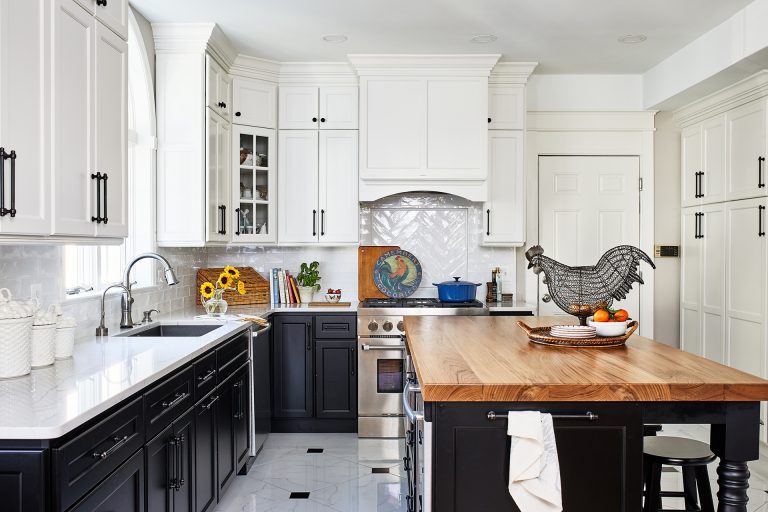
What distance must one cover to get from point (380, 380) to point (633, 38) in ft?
9.76

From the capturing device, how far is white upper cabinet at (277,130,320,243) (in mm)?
5008

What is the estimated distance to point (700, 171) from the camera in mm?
5055

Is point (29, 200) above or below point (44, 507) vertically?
above

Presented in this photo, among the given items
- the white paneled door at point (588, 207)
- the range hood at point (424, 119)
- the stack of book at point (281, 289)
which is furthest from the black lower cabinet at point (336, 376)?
the white paneled door at point (588, 207)

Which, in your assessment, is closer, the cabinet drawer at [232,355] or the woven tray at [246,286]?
the cabinet drawer at [232,355]

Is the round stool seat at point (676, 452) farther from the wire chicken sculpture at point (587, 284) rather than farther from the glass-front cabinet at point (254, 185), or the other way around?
the glass-front cabinet at point (254, 185)

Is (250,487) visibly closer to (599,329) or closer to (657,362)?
(599,329)

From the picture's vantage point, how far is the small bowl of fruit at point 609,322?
2.78m

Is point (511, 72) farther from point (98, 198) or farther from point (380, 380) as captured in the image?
point (98, 198)

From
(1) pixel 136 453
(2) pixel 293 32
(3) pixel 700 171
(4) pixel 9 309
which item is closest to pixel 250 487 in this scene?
(1) pixel 136 453

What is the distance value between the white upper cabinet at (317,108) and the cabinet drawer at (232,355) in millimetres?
1864

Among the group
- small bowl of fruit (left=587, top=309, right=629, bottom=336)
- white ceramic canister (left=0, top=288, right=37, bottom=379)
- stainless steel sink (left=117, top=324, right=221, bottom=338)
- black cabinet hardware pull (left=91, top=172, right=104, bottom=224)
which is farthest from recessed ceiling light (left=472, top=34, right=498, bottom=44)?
white ceramic canister (left=0, top=288, right=37, bottom=379)

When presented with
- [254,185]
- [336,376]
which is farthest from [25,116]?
[336,376]

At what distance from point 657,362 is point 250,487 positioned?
240cm
